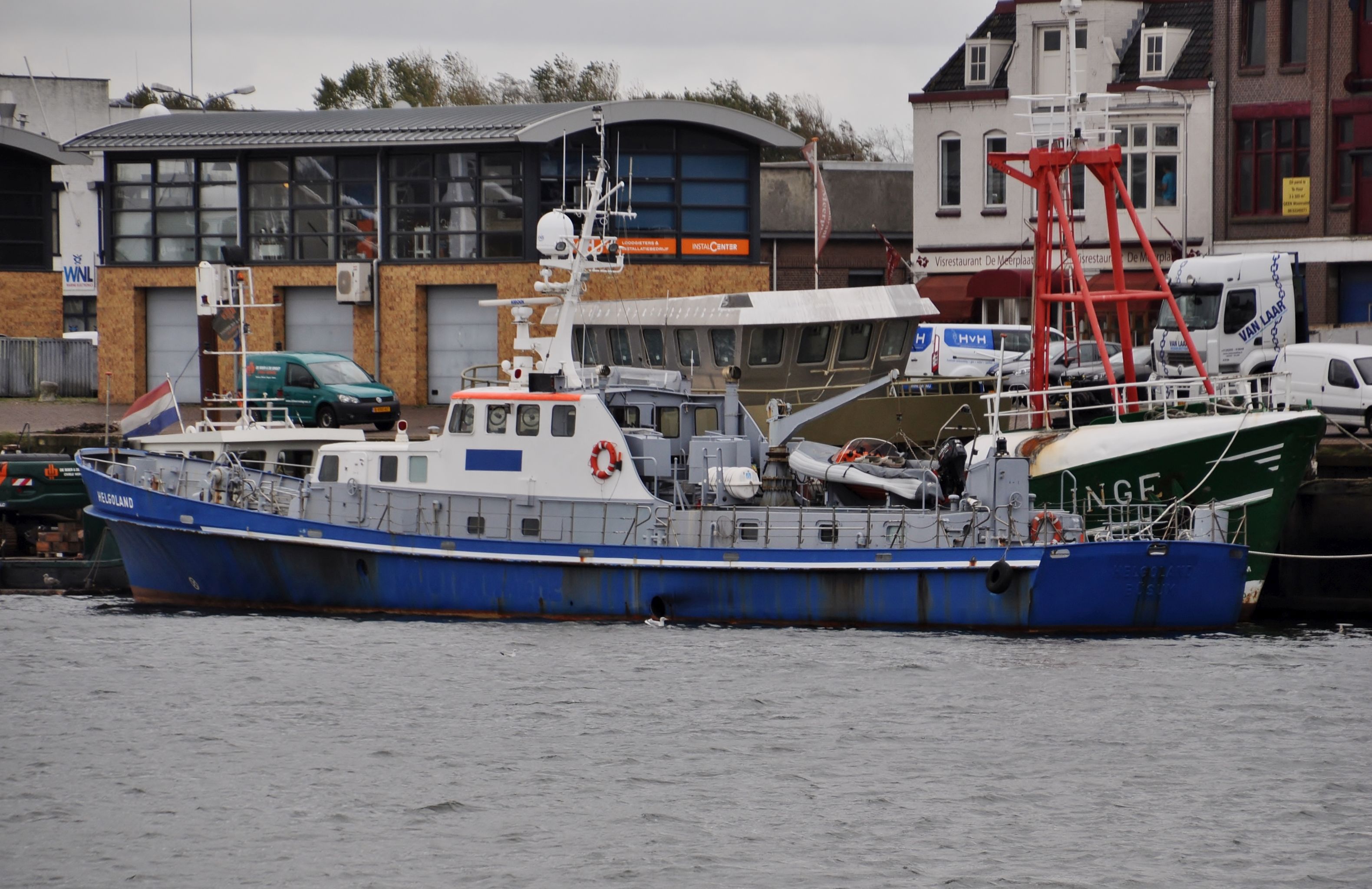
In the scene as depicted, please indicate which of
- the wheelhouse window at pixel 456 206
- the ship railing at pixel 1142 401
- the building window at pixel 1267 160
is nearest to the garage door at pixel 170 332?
the wheelhouse window at pixel 456 206

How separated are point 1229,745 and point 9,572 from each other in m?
21.2

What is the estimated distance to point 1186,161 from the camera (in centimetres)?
5053

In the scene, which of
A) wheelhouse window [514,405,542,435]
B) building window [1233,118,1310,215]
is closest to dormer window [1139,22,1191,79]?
building window [1233,118,1310,215]

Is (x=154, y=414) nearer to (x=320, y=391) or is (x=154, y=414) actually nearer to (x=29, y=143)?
(x=320, y=391)

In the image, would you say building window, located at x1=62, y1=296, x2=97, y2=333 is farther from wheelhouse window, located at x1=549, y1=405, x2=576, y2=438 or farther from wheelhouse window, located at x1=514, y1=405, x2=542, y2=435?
wheelhouse window, located at x1=549, y1=405, x2=576, y2=438

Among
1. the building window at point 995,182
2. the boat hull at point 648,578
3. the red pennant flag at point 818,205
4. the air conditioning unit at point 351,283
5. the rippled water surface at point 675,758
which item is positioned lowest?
the rippled water surface at point 675,758

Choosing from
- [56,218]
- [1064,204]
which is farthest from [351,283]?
[56,218]

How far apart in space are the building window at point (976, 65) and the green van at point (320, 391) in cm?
2236

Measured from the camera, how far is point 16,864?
18031 mm

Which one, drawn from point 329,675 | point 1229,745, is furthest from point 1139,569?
point 329,675

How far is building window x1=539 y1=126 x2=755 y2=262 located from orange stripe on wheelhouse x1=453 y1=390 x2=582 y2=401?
51.2 ft

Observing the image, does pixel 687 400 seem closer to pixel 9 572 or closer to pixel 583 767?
pixel 583 767

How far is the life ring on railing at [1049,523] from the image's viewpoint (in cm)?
2652

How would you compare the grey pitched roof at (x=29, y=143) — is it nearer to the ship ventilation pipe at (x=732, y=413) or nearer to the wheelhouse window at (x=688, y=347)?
the wheelhouse window at (x=688, y=347)
